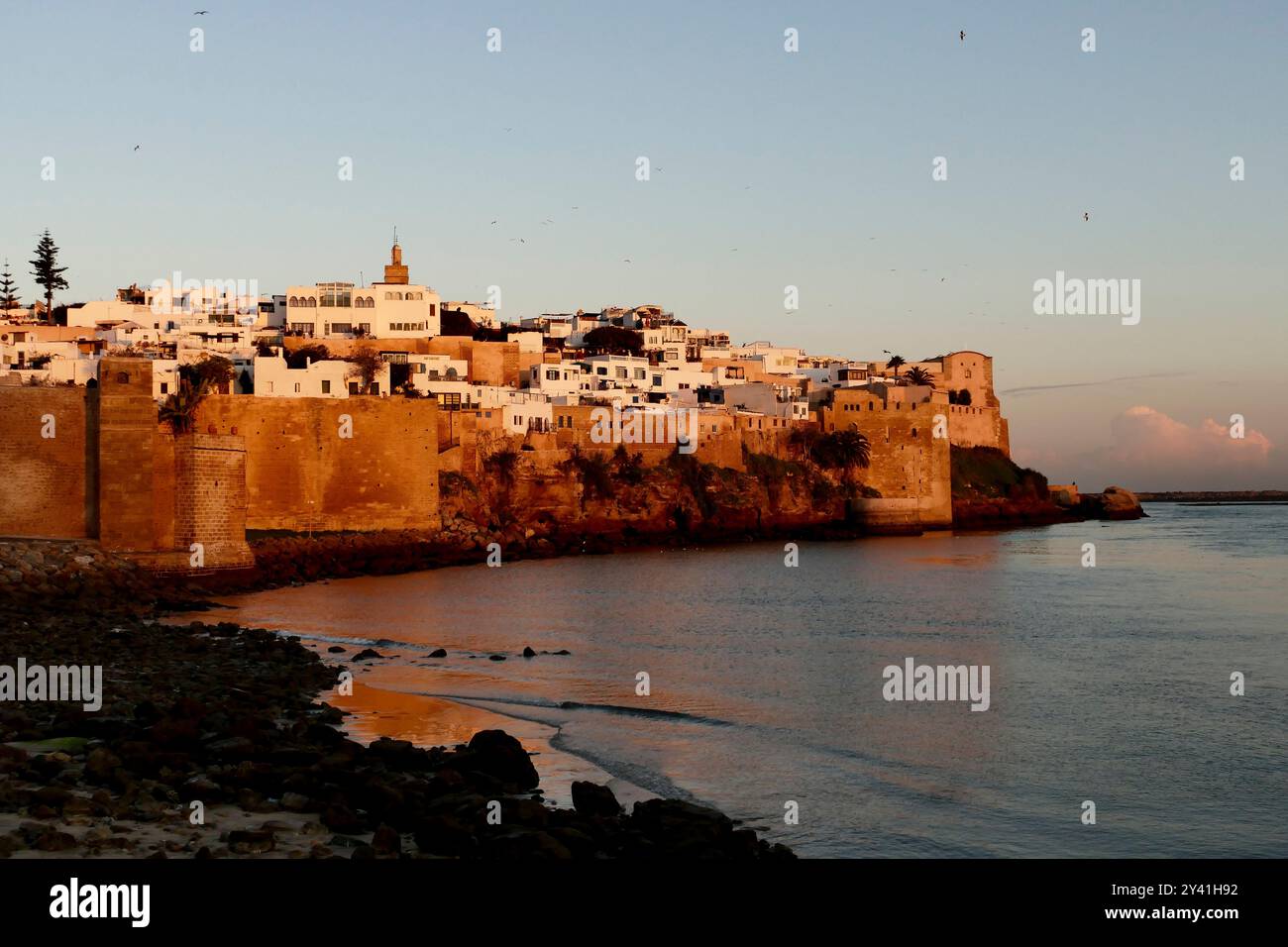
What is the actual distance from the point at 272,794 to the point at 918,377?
207ft

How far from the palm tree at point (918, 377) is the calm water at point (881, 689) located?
30.9m

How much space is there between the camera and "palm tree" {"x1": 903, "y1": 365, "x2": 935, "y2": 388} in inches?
2734

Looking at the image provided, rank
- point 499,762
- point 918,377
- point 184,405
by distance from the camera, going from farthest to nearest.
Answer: point 918,377 < point 184,405 < point 499,762

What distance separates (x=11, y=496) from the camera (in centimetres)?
2738

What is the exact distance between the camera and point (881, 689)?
17875 millimetres

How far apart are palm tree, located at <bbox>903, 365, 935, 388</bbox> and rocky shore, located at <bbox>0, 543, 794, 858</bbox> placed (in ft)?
193

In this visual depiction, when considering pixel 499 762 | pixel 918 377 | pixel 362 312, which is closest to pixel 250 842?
pixel 499 762

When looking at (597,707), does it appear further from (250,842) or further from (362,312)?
(362,312)
